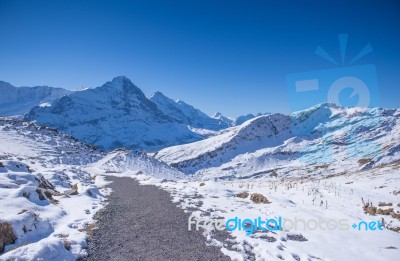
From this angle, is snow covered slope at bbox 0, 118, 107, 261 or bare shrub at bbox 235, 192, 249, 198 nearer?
snow covered slope at bbox 0, 118, 107, 261

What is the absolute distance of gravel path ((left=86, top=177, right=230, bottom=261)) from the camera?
10.6 meters

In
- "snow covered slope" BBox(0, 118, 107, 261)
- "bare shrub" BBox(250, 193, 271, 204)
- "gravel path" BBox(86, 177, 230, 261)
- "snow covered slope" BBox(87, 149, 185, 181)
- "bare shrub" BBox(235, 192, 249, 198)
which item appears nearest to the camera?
"snow covered slope" BBox(0, 118, 107, 261)

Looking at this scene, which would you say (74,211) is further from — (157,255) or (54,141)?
(54,141)

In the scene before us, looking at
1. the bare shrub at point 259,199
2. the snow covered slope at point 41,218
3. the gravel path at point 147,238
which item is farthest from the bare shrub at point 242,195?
the snow covered slope at point 41,218

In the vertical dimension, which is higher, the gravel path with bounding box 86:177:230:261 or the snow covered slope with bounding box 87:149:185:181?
the gravel path with bounding box 86:177:230:261

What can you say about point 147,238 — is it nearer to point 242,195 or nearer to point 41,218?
point 41,218

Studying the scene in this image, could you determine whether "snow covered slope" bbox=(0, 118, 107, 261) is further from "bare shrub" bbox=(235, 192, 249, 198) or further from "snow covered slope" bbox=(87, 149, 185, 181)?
"snow covered slope" bbox=(87, 149, 185, 181)

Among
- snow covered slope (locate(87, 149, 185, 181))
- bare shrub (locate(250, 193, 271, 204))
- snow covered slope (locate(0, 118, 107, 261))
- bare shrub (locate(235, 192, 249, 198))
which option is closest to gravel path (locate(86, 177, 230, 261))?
snow covered slope (locate(0, 118, 107, 261))

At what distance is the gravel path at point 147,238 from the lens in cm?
1060

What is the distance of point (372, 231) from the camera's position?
1364cm

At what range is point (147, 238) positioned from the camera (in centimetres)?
1257

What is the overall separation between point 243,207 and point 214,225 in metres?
4.65

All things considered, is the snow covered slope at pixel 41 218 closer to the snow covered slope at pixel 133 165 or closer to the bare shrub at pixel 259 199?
the bare shrub at pixel 259 199

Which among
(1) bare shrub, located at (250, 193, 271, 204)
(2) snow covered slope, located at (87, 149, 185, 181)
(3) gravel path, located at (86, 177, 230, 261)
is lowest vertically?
(2) snow covered slope, located at (87, 149, 185, 181)
